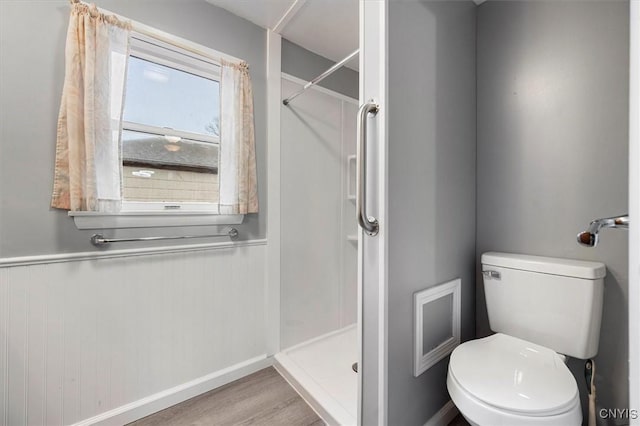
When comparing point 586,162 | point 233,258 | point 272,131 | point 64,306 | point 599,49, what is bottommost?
point 64,306

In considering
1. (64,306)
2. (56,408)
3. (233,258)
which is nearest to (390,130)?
(233,258)

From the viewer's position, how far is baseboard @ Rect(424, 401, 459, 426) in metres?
1.34

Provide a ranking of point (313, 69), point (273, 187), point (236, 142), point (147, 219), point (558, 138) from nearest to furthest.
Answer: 1. point (558, 138)
2. point (147, 219)
3. point (236, 142)
4. point (273, 187)
5. point (313, 69)

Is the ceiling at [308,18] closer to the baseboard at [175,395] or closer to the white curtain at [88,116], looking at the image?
the white curtain at [88,116]

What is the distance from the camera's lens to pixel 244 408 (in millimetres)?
1510

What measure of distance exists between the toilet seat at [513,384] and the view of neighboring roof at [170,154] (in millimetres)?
1663

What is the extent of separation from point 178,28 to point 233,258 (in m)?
1.38

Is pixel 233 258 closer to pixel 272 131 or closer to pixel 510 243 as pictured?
pixel 272 131

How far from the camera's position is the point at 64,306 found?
126 centimetres

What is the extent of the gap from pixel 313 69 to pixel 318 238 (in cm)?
134

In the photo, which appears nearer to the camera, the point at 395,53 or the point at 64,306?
the point at 395,53

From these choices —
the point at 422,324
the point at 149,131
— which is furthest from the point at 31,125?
the point at 422,324

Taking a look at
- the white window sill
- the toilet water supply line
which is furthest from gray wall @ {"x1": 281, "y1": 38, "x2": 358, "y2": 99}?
the toilet water supply line

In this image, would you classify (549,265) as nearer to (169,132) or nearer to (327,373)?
(327,373)
